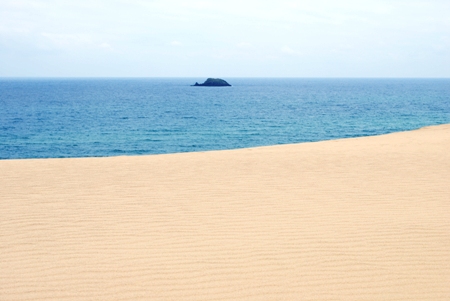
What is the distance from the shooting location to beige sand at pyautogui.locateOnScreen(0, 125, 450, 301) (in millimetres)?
4668

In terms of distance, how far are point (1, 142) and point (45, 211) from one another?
85.9 ft

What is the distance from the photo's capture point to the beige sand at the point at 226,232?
4668 millimetres

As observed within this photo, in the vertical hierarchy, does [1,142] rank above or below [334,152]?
below

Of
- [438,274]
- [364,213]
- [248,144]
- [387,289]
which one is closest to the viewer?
[387,289]

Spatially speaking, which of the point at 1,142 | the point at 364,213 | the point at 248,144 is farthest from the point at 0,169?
the point at 1,142

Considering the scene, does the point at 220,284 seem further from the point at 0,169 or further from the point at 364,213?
the point at 0,169

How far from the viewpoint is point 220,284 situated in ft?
15.4

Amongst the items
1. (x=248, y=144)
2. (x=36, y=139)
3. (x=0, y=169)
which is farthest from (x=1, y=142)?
(x=0, y=169)

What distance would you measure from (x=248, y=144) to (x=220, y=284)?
24373mm

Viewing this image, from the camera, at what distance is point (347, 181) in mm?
9555

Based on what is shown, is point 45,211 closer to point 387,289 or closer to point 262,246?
point 262,246

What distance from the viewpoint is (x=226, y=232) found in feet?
20.8

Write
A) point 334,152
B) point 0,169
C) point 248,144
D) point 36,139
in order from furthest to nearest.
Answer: point 36,139 < point 248,144 < point 334,152 < point 0,169

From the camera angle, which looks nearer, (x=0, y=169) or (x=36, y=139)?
(x=0, y=169)
